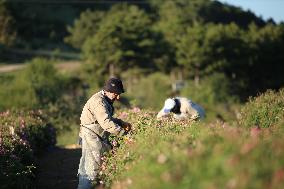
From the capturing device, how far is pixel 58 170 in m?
13.2

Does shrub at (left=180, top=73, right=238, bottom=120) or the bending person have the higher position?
shrub at (left=180, top=73, right=238, bottom=120)

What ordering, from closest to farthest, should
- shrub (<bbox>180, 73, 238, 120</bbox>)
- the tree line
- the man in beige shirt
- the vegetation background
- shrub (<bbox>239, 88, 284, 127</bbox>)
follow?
the vegetation background, the man in beige shirt, shrub (<bbox>239, 88, 284, 127</bbox>), shrub (<bbox>180, 73, 238, 120</bbox>), the tree line

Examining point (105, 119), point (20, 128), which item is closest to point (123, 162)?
point (105, 119)

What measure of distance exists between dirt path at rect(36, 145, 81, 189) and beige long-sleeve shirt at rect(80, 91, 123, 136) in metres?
1.98

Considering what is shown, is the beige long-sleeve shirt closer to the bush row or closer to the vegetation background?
the vegetation background

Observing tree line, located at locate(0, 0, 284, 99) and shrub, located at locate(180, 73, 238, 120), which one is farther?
tree line, located at locate(0, 0, 284, 99)

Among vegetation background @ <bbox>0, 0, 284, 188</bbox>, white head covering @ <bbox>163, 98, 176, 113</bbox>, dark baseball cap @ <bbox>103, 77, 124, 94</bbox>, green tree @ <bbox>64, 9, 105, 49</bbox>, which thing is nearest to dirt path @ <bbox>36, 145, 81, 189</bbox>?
vegetation background @ <bbox>0, 0, 284, 188</bbox>

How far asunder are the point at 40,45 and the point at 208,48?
30.7m

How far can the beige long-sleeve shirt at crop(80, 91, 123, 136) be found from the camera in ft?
29.4

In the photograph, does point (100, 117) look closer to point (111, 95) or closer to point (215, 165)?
point (111, 95)

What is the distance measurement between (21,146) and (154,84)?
40.7 metres

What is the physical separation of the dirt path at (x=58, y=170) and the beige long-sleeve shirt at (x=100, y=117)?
198 cm

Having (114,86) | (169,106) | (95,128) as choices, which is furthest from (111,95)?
(169,106)

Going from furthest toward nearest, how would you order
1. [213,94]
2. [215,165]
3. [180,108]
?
1. [213,94]
2. [180,108]
3. [215,165]
